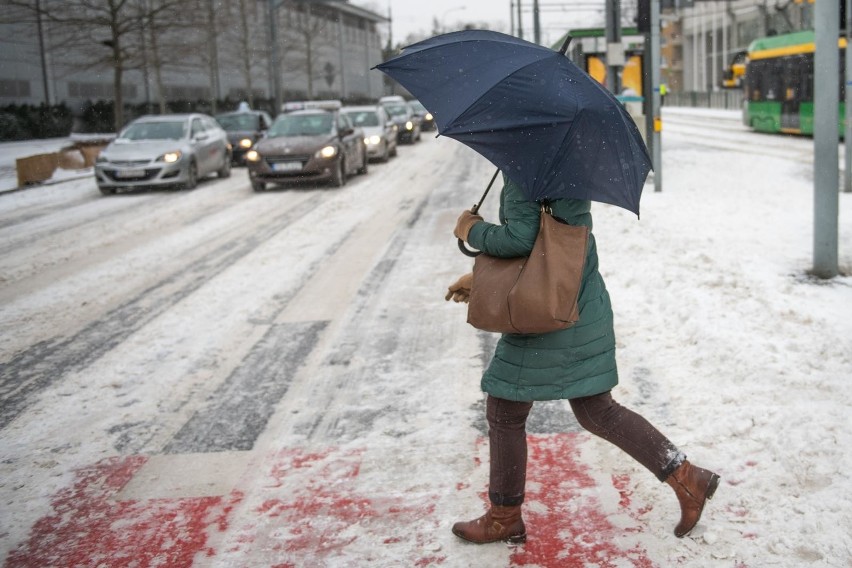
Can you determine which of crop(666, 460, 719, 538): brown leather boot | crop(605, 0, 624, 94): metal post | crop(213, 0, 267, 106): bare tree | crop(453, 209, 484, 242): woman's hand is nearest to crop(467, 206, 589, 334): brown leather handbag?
crop(453, 209, 484, 242): woman's hand

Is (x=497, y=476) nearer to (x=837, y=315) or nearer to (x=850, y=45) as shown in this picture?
(x=837, y=315)

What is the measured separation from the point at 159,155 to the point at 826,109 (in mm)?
13878

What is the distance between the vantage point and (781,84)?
27.3m

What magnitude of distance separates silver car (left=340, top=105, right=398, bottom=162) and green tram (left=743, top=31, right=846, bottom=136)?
1157 centimetres

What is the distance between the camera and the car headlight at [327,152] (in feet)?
57.4

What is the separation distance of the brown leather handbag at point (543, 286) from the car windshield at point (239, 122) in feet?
80.1

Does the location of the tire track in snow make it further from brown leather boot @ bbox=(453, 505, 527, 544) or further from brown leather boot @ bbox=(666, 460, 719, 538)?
brown leather boot @ bbox=(666, 460, 719, 538)

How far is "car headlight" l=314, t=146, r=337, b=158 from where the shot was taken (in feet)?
57.4

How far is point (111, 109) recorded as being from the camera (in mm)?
39406

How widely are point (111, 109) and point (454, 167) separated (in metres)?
24.0

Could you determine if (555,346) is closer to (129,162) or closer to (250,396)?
(250,396)

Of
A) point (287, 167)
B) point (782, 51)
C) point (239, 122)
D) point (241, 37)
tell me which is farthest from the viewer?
point (241, 37)

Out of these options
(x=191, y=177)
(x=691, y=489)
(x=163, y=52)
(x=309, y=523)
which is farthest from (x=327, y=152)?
(x=163, y=52)

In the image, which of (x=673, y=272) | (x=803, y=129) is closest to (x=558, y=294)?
(x=673, y=272)
